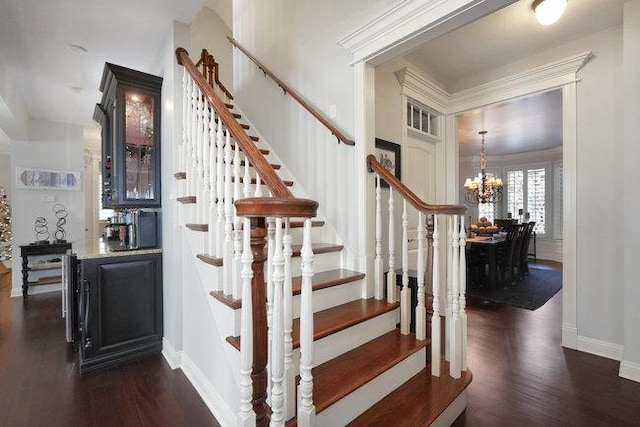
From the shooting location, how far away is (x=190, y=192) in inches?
85.4

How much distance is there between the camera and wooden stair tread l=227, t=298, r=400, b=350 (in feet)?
5.38

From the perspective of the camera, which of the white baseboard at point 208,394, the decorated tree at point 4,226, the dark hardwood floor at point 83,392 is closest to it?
the white baseboard at point 208,394

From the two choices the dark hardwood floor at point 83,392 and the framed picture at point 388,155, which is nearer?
the dark hardwood floor at point 83,392

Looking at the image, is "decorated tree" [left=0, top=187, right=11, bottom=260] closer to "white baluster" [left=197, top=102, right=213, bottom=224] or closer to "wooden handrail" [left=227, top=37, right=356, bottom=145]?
"wooden handrail" [left=227, top=37, right=356, bottom=145]

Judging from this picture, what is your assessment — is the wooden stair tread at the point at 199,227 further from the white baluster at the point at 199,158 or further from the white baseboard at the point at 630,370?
the white baseboard at the point at 630,370

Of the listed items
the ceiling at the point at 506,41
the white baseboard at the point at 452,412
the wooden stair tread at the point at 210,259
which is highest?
the ceiling at the point at 506,41

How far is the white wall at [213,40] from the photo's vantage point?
16.2ft

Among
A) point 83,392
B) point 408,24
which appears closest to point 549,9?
point 408,24

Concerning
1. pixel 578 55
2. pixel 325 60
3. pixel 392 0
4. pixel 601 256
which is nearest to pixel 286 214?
pixel 392 0

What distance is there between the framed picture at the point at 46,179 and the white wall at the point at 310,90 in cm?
330

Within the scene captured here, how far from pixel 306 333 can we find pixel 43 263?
211 inches

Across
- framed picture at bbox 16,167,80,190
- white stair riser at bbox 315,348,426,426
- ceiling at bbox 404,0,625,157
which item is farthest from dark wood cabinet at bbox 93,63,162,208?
framed picture at bbox 16,167,80,190

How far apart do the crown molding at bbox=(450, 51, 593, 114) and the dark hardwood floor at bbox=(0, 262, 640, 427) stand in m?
2.50

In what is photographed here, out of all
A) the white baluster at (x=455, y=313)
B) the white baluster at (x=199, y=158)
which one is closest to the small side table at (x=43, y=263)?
the white baluster at (x=199, y=158)
